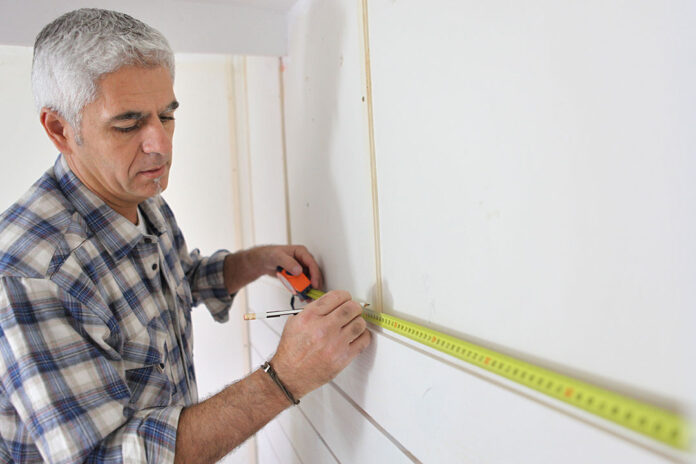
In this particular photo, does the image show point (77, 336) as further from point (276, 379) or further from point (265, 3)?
point (265, 3)

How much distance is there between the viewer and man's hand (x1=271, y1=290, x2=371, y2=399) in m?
0.77

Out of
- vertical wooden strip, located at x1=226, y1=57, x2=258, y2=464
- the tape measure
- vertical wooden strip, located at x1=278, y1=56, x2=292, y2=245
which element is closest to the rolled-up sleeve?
the tape measure

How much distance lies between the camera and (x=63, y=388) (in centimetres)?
68

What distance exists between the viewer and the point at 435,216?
0.66 metres

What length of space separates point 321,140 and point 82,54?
1.66 feet

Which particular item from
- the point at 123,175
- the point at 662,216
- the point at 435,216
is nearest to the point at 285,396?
the point at 435,216

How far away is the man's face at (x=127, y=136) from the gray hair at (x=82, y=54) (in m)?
0.02

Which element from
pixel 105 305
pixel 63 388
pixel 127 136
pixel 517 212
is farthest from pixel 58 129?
pixel 517 212

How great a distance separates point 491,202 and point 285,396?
0.50 m

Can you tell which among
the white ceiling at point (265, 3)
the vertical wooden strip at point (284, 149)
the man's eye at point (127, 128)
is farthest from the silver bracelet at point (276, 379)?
the white ceiling at point (265, 3)

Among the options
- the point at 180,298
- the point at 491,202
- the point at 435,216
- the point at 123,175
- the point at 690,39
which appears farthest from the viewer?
the point at 180,298

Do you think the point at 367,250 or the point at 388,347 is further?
the point at 367,250

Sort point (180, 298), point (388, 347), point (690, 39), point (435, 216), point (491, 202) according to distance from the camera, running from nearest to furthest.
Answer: point (690, 39) < point (491, 202) < point (435, 216) < point (388, 347) < point (180, 298)

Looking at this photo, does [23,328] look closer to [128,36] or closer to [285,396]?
[285,396]
